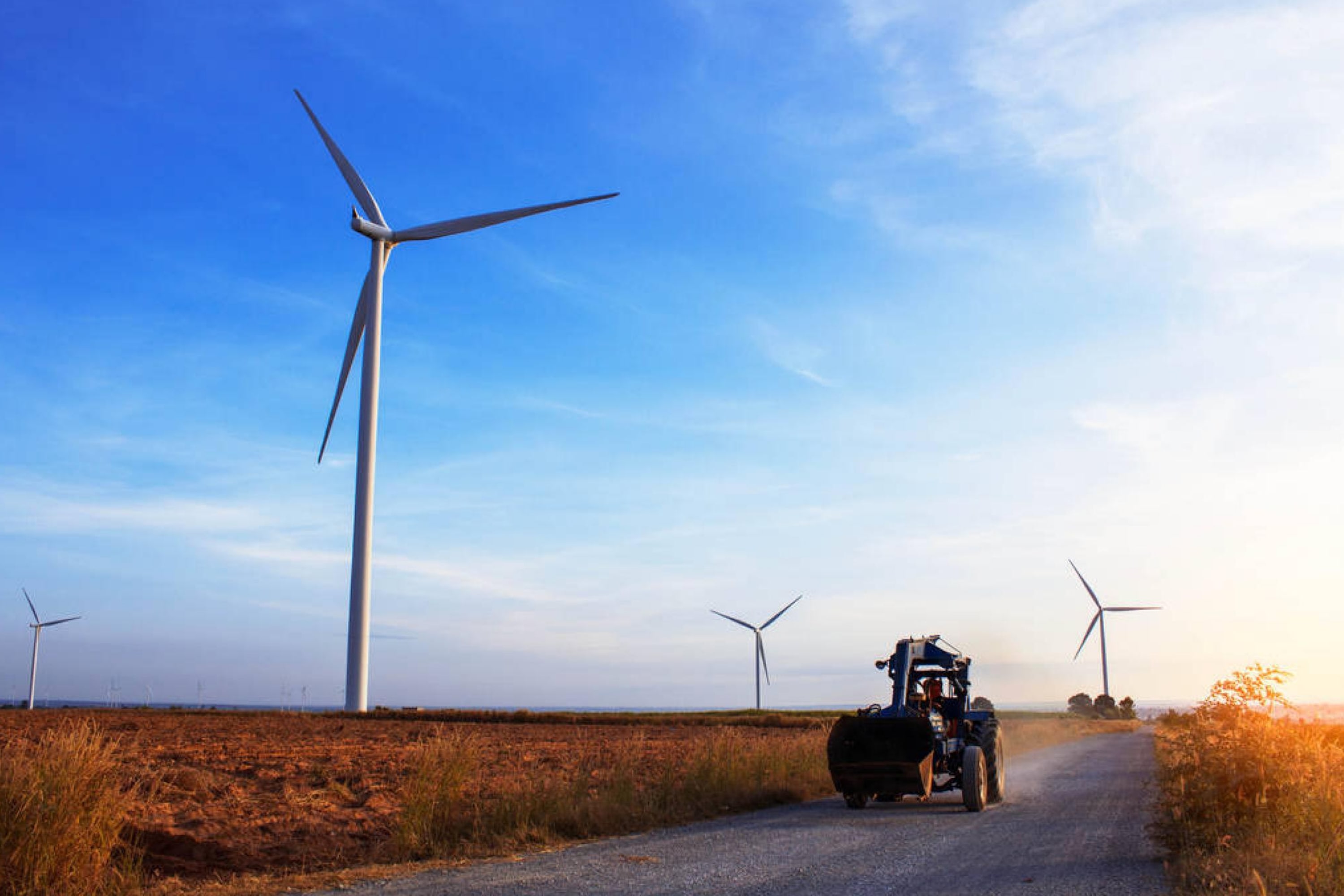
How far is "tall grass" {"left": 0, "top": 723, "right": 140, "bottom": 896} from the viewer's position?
11570 millimetres

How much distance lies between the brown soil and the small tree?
74810mm

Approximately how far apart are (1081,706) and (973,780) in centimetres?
11255

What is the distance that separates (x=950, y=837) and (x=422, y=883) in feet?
28.2

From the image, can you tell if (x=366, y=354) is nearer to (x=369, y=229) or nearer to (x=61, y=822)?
(x=369, y=229)

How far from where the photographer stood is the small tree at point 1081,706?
11588 centimetres

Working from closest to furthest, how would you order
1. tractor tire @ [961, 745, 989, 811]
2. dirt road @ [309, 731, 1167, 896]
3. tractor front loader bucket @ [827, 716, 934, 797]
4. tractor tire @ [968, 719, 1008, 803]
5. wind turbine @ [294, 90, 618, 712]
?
dirt road @ [309, 731, 1167, 896]
tractor front loader bucket @ [827, 716, 934, 797]
tractor tire @ [961, 745, 989, 811]
tractor tire @ [968, 719, 1008, 803]
wind turbine @ [294, 90, 618, 712]

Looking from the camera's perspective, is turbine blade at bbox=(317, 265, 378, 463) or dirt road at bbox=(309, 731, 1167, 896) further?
turbine blade at bbox=(317, 265, 378, 463)

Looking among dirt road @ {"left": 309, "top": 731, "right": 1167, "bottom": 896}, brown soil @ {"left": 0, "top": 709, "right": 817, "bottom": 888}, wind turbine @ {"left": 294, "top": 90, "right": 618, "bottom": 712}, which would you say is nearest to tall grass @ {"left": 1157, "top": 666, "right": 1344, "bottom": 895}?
dirt road @ {"left": 309, "top": 731, "right": 1167, "bottom": 896}

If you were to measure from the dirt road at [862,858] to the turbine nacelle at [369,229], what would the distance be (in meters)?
35.9

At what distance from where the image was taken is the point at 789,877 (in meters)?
13.6

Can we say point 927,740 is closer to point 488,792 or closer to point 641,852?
point 641,852

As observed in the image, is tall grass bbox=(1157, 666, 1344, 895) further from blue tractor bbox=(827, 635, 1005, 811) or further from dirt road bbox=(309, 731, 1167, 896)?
blue tractor bbox=(827, 635, 1005, 811)

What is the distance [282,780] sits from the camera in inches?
970

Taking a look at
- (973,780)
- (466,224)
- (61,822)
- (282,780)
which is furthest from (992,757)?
(466,224)
